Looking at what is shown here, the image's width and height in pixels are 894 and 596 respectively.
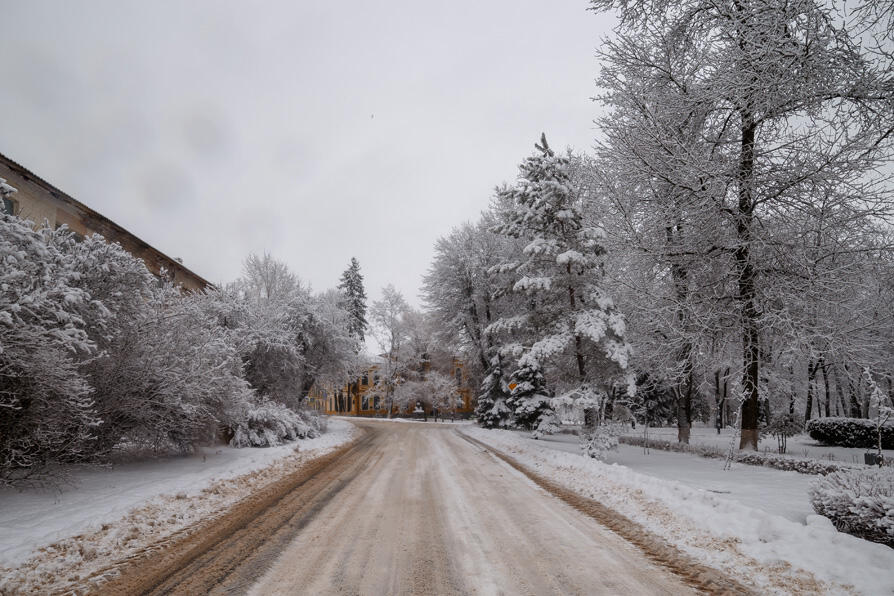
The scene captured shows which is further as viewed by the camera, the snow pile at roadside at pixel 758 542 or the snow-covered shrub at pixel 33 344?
the snow-covered shrub at pixel 33 344

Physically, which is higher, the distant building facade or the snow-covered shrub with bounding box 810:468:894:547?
the distant building facade

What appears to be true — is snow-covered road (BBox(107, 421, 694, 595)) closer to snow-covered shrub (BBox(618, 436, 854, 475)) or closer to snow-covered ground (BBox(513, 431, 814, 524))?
snow-covered ground (BBox(513, 431, 814, 524))

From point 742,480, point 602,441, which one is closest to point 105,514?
point 602,441

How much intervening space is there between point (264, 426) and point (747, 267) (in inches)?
602

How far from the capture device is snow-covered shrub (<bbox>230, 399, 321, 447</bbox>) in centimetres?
1455

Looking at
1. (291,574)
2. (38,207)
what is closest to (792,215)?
(291,574)

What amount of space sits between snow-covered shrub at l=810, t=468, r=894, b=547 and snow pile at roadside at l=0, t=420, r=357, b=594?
7853 mm

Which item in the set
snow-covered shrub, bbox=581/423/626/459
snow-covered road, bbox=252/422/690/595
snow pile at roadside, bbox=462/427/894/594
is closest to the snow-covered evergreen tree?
snow-covered shrub, bbox=581/423/626/459

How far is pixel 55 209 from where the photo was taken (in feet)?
62.5

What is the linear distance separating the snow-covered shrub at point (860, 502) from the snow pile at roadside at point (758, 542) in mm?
306

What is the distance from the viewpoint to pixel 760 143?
10461mm

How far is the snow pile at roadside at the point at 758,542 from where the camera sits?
12.9 ft

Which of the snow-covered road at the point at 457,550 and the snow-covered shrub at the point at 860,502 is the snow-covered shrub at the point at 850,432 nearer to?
the snow-covered shrub at the point at 860,502

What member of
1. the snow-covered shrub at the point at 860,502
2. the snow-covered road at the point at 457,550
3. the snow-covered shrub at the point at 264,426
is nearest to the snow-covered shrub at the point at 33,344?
the snow-covered road at the point at 457,550
